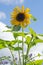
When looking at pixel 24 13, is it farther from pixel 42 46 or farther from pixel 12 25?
pixel 42 46

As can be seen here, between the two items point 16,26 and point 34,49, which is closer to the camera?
point 16,26

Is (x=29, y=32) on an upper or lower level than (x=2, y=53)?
upper

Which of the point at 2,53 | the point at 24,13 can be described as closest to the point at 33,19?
the point at 24,13

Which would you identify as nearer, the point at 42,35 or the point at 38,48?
the point at 42,35

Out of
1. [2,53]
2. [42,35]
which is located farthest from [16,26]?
[2,53]

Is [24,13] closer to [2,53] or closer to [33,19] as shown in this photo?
[33,19]

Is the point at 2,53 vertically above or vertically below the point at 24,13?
below
